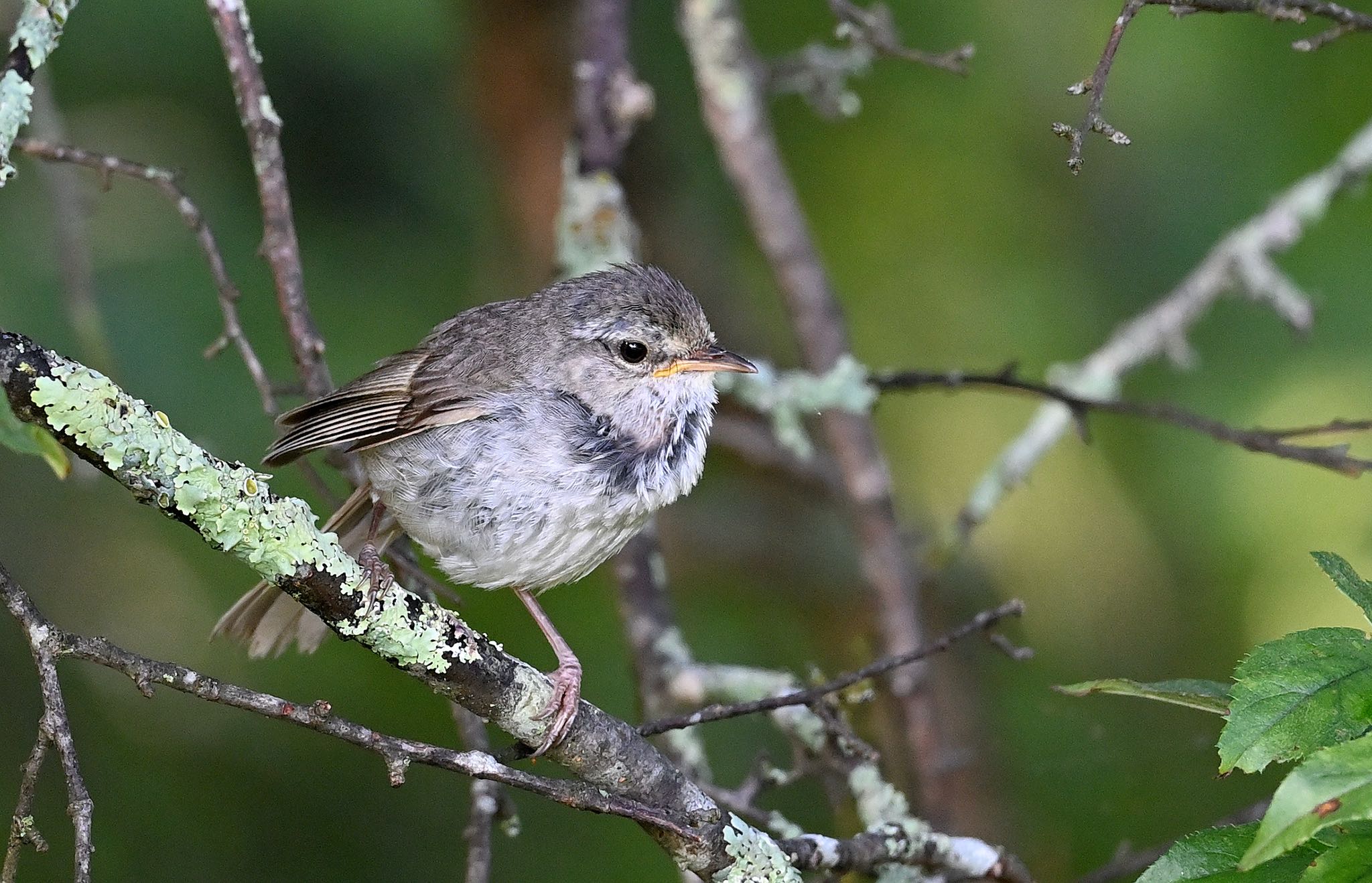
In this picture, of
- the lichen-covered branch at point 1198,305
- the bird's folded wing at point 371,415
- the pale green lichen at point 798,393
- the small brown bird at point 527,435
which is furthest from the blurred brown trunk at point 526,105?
the bird's folded wing at point 371,415

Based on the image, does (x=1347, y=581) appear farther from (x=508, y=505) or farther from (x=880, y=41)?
(x=880, y=41)

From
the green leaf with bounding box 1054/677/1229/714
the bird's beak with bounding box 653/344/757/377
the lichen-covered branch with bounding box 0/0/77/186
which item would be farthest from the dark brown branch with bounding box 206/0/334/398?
the green leaf with bounding box 1054/677/1229/714

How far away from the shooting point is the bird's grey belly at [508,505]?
10.9 feet

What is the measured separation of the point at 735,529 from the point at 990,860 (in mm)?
3255

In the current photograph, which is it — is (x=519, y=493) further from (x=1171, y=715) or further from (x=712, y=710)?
(x=1171, y=715)

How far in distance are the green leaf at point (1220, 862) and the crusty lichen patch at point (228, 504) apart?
1.22 m

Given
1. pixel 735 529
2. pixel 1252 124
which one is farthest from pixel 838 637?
pixel 1252 124

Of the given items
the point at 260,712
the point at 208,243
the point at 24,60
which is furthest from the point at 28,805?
the point at 208,243

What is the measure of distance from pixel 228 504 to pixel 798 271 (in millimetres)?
3169

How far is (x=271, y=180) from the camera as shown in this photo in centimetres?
368

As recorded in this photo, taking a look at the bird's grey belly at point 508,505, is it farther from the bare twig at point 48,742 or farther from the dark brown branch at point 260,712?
the bare twig at point 48,742

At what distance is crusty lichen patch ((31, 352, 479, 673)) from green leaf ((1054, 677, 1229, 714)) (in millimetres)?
1120

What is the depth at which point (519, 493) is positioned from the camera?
131 inches

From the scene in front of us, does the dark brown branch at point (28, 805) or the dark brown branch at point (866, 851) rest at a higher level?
the dark brown branch at point (866, 851)
